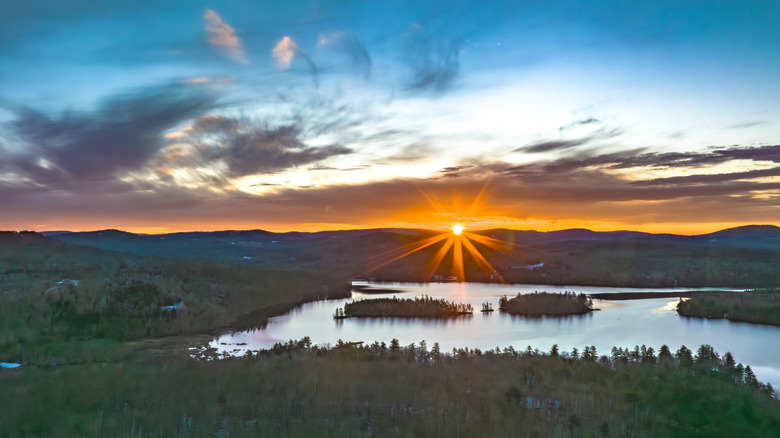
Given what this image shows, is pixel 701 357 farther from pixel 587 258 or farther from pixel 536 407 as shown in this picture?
pixel 587 258

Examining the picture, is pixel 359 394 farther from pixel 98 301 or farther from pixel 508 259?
pixel 508 259

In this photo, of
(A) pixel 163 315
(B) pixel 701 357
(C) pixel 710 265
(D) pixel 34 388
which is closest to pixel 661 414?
(B) pixel 701 357

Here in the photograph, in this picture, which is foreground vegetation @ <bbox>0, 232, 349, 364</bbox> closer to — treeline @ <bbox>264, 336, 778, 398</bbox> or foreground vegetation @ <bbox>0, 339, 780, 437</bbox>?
foreground vegetation @ <bbox>0, 339, 780, 437</bbox>

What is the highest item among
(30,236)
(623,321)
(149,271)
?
(30,236)

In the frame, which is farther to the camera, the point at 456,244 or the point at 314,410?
the point at 456,244

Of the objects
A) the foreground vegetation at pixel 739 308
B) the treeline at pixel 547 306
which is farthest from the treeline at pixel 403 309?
the foreground vegetation at pixel 739 308

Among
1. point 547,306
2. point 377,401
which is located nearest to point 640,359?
point 377,401
